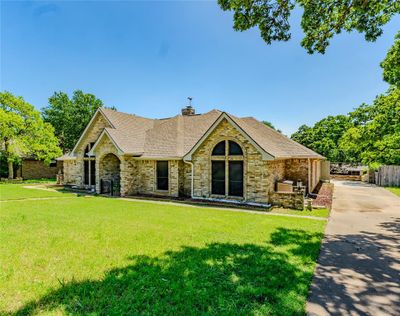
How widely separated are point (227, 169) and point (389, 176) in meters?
21.3

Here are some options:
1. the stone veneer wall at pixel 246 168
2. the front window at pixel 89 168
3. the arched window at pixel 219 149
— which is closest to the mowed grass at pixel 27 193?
the front window at pixel 89 168

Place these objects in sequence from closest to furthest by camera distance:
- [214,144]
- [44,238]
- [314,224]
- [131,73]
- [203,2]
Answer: [44,238], [314,224], [203,2], [214,144], [131,73]

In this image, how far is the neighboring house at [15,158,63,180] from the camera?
3189cm

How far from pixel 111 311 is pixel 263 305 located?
2.54 metres

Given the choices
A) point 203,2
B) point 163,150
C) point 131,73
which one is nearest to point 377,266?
point 203,2

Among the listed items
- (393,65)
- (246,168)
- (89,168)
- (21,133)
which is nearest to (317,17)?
(393,65)

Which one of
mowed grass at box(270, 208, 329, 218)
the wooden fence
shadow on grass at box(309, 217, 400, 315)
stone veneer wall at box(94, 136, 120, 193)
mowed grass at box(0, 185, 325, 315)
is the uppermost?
stone veneer wall at box(94, 136, 120, 193)

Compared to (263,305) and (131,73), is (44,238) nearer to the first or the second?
(263,305)

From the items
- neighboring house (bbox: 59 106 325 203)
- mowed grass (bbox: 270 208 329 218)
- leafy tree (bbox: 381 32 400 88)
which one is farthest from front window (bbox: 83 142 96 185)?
leafy tree (bbox: 381 32 400 88)

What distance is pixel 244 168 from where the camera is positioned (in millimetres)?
13938

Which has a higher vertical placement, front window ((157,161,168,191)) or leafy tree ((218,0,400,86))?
leafy tree ((218,0,400,86))

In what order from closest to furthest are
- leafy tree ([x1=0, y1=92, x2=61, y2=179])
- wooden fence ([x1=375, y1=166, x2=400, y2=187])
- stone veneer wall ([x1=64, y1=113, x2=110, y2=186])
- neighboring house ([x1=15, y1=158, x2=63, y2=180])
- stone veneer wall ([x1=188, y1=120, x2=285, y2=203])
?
1. stone veneer wall ([x1=188, y1=120, x2=285, y2=203])
2. stone veneer wall ([x1=64, y1=113, x2=110, y2=186])
3. wooden fence ([x1=375, y1=166, x2=400, y2=187])
4. leafy tree ([x1=0, y1=92, x2=61, y2=179])
5. neighboring house ([x1=15, y1=158, x2=63, y2=180])

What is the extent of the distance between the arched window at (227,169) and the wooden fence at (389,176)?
20398 mm

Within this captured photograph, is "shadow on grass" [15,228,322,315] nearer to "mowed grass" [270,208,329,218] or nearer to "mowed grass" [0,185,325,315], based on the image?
"mowed grass" [0,185,325,315]
